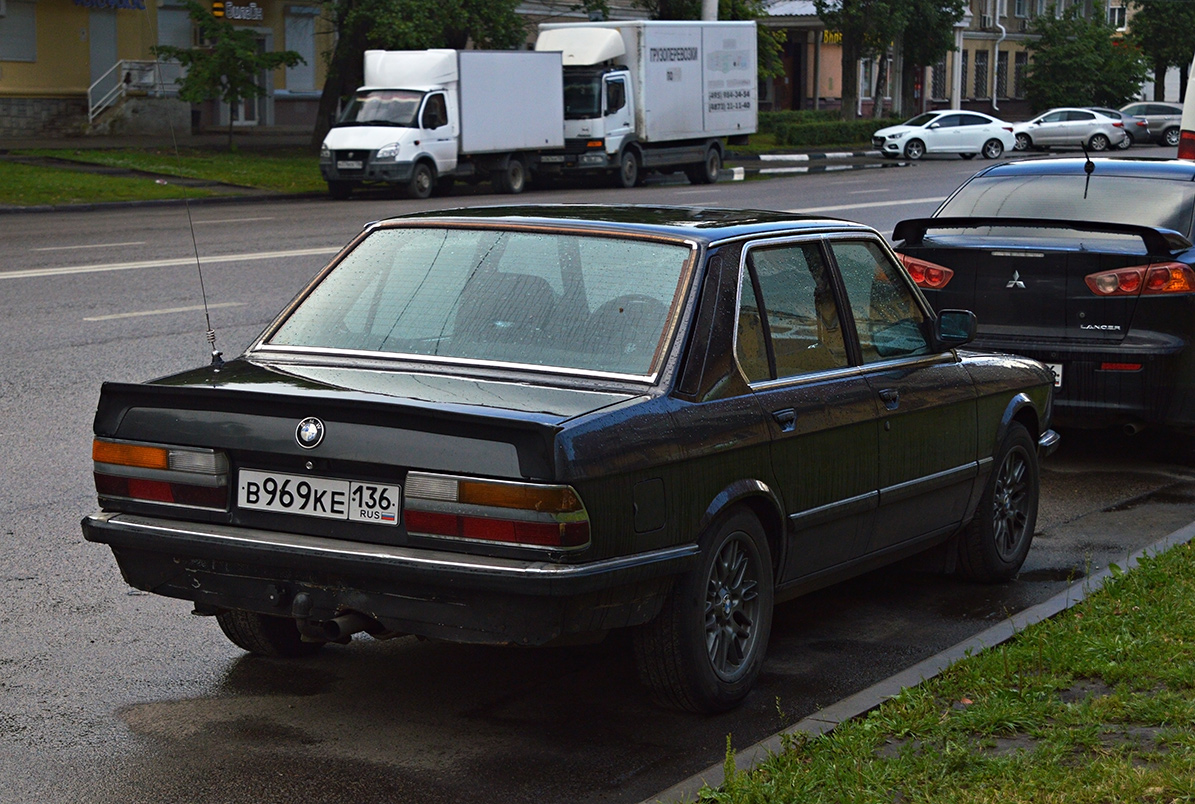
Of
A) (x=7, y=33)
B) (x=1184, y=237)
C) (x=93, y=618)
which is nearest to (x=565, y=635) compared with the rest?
(x=93, y=618)

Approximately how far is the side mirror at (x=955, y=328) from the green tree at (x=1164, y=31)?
7011 centimetres

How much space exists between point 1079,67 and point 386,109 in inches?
1816

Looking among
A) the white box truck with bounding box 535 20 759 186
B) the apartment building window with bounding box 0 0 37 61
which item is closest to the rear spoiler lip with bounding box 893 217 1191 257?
the white box truck with bounding box 535 20 759 186

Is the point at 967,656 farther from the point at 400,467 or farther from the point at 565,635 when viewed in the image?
the point at 400,467

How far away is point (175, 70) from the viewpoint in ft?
142

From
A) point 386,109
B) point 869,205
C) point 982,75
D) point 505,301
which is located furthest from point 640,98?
point 982,75

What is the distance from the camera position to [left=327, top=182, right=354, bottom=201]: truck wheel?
29.5 m

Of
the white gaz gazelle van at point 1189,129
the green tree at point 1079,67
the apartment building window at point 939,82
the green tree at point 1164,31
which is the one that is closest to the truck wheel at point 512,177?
the white gaz gazelle van at point 1189,129

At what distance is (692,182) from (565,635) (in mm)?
32770

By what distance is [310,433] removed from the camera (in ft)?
14.6

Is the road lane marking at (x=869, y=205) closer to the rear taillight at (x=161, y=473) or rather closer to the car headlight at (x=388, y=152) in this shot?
the car headlight at (x=388, y=152)

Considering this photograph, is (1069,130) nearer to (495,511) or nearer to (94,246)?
(94,246)

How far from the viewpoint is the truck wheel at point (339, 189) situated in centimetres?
2947

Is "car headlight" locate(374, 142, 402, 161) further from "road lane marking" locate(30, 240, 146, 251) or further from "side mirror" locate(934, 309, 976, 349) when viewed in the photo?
"side mirror" locate(934, 309, 976, 349)
